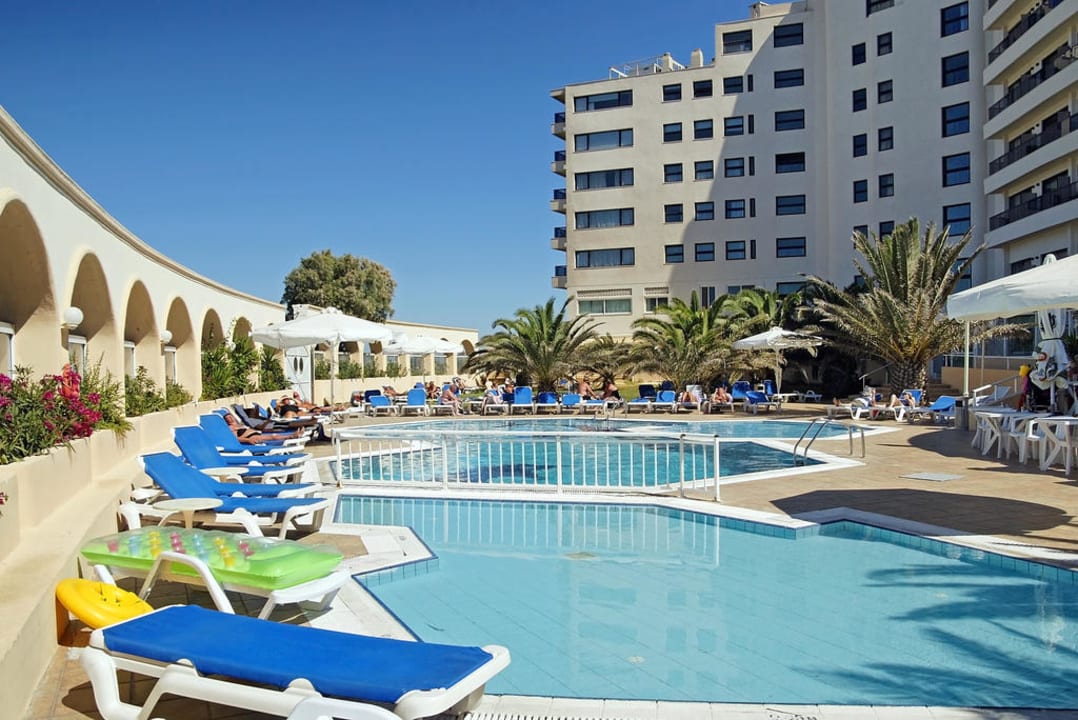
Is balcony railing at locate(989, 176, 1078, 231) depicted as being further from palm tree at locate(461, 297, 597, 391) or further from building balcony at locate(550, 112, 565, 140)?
building balcony at locate(550, 112, 565, 140)

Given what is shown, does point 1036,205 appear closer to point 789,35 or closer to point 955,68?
point 955,68

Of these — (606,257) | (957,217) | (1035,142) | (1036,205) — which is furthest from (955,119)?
(606,257)

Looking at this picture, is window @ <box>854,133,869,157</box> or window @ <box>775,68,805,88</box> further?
window @ <box>775,68,805,88</box>

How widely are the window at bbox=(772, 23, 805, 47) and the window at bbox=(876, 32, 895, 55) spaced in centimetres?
437

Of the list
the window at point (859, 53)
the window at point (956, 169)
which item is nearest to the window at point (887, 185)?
the window at point (956, 169)

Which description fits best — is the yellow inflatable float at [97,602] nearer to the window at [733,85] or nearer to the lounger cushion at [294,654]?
the lounger cushion at [294,654]

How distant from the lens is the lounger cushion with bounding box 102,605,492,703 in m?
3.64

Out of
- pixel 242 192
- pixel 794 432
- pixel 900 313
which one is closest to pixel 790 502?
pixel 794 432

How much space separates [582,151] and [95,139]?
3057cm

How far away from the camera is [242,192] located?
114 ft

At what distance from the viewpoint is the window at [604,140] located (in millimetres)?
44469

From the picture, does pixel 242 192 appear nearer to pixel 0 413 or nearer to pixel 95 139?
pixel 95 139

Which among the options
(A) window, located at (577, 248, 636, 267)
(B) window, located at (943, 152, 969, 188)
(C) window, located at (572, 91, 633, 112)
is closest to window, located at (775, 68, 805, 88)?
(C) window, located at (572, 91, 633, 112)

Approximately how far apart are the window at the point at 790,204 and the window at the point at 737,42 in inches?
316
